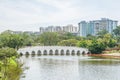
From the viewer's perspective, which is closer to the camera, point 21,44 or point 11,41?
point 11,41

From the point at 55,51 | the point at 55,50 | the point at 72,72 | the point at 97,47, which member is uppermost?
the point at 97,47

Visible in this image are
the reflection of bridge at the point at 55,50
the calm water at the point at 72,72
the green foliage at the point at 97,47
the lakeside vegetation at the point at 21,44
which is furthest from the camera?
the reflection of bridge at the point at 55,50

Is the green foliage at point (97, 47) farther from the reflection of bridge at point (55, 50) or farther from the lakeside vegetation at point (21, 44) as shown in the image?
the reflection of bridge at point (55, 50)

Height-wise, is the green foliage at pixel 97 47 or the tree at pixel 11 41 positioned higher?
the tree at pixel 11 41

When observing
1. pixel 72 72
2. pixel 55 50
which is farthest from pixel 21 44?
pixel 72 72

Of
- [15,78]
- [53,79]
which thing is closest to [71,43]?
[53,79]

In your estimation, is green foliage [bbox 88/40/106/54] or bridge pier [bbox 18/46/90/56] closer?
green foliage [bbox 88/40/106/54]

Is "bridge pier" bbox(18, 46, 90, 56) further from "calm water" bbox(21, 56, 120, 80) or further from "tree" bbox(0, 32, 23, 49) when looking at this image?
"calm water" bbox(21, 56, 120, 80)

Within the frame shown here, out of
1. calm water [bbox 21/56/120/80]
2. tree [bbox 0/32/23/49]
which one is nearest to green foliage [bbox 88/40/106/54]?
tree [bbox 0/32/23/49]

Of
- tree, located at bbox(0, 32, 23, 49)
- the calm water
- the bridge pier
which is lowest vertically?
the calm water

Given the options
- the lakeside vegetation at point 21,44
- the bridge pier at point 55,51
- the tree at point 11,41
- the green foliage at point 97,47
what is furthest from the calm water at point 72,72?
the tree at point 11,41

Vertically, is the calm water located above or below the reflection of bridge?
below

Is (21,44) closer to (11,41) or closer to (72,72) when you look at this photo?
(11,41)

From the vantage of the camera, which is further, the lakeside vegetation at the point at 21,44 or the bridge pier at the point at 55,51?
the bridge pier at the point at 55,51
